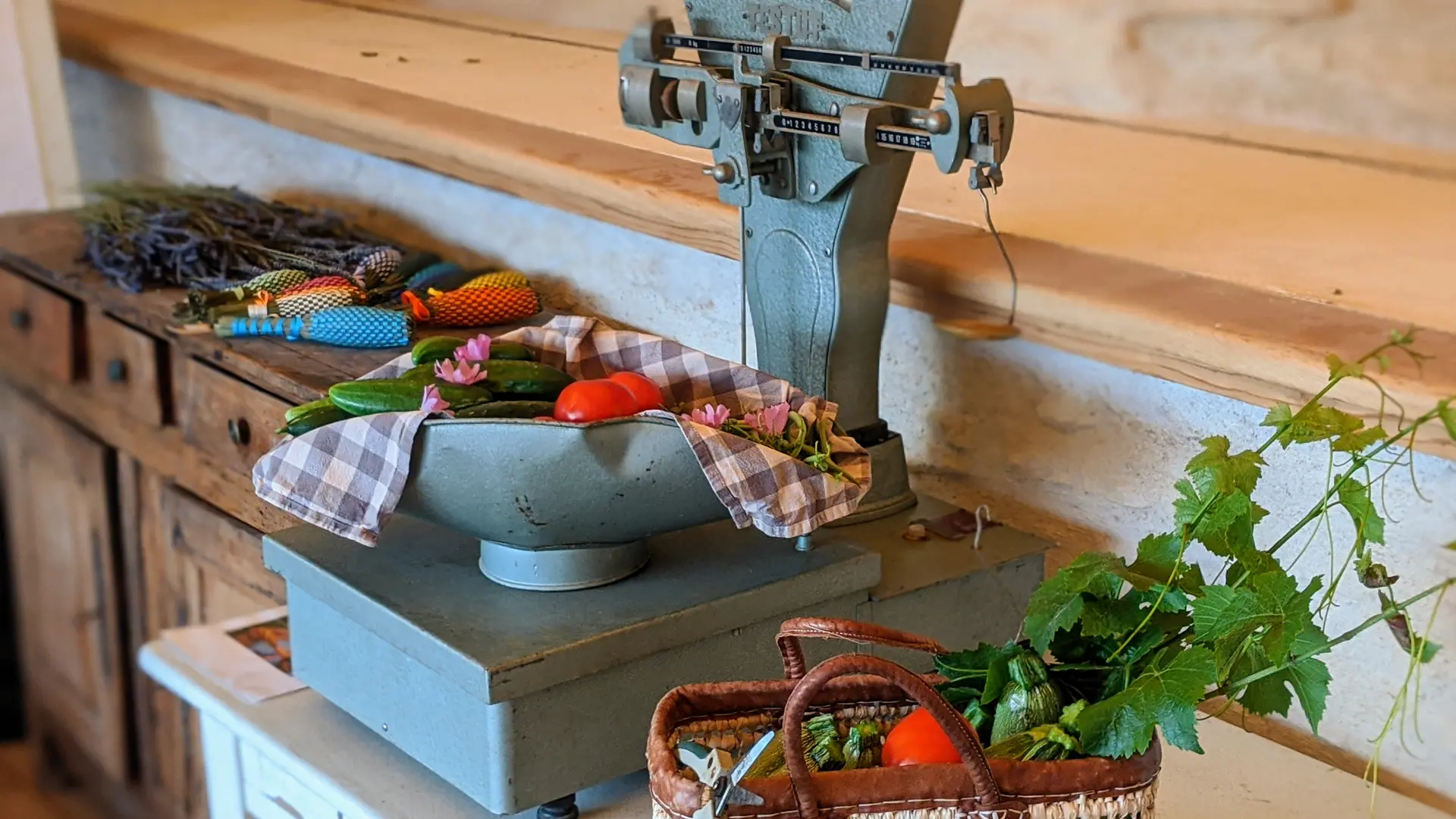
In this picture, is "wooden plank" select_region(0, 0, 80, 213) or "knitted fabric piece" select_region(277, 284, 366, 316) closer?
"knitted fabric piece" select_region(277, 284, 366, 316)

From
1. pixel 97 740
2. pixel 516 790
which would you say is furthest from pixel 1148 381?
pixel 97 740

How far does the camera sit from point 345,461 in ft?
3.15

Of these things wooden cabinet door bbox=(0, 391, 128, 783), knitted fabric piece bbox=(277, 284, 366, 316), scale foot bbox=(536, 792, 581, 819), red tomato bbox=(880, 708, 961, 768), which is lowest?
wooden cabinet door bbox=(0, 391, 128, 783)

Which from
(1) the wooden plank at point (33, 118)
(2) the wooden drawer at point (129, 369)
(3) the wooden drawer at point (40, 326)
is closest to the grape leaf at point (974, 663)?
(2) the wooden drawer at point (129, 369)

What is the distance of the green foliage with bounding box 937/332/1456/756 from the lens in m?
0.79

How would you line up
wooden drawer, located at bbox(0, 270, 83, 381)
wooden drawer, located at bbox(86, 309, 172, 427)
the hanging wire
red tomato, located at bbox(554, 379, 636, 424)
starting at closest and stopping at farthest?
red tomato, located at bbox(554, 379, 636, 424) → the hanging wire → wooden drawer, located at bbox(86, 309, 172, 427) → wooden drawer, located at bbox(0, 270, 83, 381)

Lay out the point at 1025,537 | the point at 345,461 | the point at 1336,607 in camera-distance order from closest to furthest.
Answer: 1. the point at 345,461
2. the point at 1336,607
3. the point at 1025,537

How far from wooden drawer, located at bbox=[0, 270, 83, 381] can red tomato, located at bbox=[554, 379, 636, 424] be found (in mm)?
1114

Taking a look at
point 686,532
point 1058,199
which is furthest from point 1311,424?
point 1058,199

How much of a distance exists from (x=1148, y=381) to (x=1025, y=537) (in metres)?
0.17

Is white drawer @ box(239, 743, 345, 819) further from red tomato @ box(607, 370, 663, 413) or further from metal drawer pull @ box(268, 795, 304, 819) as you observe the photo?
red tomato @ box(607, 370, 663, 413)

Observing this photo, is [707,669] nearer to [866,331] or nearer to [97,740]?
[866,331]

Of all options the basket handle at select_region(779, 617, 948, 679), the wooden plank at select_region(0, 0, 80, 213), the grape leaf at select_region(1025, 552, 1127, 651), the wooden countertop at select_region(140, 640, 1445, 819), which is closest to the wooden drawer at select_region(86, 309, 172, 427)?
the wooden plank at select_region(0, 0, 80, 213)

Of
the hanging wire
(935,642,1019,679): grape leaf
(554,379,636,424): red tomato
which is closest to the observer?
(935,642,1019,679): grape leaf
